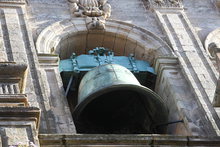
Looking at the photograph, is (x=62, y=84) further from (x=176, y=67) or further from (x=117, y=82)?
(x=176, y=67)

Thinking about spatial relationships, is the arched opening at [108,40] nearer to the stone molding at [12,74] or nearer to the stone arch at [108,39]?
the stone arch at [108,39]

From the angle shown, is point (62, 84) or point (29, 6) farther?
point (29, 6)

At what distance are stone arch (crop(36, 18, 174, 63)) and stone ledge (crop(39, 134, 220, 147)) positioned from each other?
12.8ft

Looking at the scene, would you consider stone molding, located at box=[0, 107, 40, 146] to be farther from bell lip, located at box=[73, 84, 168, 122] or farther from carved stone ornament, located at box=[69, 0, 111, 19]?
carved stone ornament, located at box=[69, 0, 111, 19]

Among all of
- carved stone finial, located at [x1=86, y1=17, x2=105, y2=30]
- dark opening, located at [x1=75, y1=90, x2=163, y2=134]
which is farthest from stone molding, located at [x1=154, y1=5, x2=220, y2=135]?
carved stone finial, located at [x1=86, y1=17, x2=105, y2=30]

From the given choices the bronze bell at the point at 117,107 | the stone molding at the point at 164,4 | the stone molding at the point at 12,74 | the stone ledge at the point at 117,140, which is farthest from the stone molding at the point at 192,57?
the stone molding at the point at 12,74

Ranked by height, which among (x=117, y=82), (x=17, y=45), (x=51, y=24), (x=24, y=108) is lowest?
(x=24, y=108)

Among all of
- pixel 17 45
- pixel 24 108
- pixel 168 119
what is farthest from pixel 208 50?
pixel 24 108

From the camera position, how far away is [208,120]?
15.9 meters

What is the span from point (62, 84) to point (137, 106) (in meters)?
1.41

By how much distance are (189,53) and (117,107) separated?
244cm

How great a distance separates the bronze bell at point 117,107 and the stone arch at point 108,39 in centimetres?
183

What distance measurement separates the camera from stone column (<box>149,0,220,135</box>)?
16.5 metres

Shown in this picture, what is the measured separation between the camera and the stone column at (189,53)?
54.2 ft
